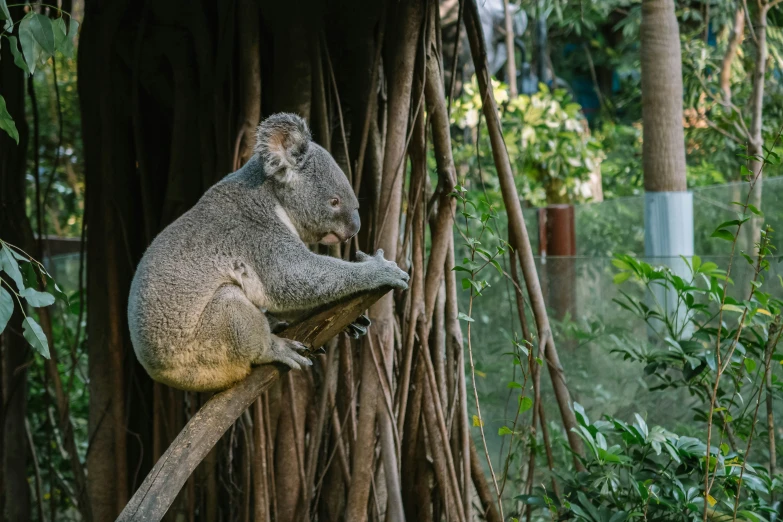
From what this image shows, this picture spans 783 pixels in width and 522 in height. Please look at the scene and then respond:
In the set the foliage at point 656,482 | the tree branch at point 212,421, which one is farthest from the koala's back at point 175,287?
the foliage at point 656,482

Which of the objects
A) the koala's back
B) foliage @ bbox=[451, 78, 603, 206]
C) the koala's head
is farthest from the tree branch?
foliage @ bbox=[451, 78, 603, 206]

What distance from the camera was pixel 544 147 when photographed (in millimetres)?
7070

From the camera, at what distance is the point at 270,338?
2172 millimetres

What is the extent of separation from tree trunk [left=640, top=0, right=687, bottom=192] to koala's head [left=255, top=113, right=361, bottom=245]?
2.50 m

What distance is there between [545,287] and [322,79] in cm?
161

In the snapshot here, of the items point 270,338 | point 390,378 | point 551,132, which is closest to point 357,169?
point 390,378

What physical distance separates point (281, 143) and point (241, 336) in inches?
23.4

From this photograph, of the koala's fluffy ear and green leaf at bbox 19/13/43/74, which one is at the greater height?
green leaf at bbox 19/13/43/74

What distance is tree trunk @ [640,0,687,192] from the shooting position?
4344mm

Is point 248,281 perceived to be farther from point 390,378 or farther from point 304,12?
point 304,12

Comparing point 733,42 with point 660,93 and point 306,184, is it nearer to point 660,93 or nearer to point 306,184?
point 660,93

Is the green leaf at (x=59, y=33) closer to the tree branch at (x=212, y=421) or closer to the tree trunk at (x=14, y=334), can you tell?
the tree branch at (x=212, y=421)

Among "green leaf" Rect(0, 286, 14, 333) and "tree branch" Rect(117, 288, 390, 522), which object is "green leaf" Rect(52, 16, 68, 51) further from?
"tree branch" Rect(117, 288, 390, 522)

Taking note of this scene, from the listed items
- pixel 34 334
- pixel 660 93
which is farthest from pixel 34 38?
pixel 660 93
